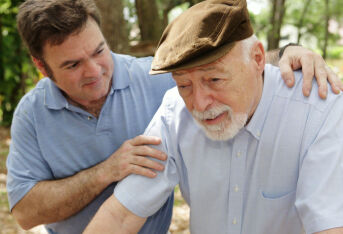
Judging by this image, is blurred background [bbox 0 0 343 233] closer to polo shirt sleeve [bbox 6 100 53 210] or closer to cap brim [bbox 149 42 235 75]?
polo shirt sleeve [bbox 6 100 53 210]

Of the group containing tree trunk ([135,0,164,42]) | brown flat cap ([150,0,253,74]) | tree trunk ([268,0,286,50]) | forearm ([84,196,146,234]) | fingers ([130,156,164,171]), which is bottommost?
tree trunk ([268,0,286,50])

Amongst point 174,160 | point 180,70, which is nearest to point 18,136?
point 174,160

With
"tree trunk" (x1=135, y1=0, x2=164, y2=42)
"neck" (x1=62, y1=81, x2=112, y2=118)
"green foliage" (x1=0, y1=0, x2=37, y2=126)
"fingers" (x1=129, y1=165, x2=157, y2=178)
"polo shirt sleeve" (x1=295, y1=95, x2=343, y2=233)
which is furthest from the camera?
"green foliage" (x1=0, y1=0, x2=37, y2=126)

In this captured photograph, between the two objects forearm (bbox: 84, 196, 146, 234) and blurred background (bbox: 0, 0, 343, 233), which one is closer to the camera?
forearm (bbox: 84, 196, 146, 234)

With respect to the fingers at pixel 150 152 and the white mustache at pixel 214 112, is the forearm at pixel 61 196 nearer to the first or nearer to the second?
the fingers at pixel 150 152

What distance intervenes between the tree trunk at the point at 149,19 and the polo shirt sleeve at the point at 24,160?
4.09 m

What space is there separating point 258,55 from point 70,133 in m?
1.19

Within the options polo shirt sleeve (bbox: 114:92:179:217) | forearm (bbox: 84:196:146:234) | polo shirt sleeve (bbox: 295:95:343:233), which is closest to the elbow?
forearm (bbox: 84:196:146:234)

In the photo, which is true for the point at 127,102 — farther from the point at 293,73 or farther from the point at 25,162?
the point at 293,73

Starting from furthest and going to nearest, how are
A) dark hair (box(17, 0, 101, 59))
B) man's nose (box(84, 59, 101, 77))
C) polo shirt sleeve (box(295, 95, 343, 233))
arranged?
man's nose (box(84, 59, 101, 77)), dark hair (box(17, 0, 101, 59)), polo shirt sleeve (box(295, 95, 343, 233))

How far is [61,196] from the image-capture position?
7.09 feet

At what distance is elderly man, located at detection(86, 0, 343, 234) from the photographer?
153 centimetres

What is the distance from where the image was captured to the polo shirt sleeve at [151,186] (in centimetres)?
182

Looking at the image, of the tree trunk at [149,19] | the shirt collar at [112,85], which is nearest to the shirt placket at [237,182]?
the shirt collar at [112,85]
